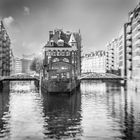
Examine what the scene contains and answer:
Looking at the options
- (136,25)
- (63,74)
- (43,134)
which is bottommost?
(43,134)

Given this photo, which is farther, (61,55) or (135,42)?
(61,55)

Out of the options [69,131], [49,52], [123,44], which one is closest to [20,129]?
[69,131]

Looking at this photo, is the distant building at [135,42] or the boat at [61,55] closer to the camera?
the boat at [61,55]

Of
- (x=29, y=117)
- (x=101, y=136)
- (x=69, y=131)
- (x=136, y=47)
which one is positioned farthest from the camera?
(x=136, y=47)

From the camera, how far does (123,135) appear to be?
27781 millimetres

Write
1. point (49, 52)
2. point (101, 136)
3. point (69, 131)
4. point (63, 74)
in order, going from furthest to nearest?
point (49, 52)
point (63, 74)
point (69, 131)
point (101, 136)

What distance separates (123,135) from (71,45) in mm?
123696

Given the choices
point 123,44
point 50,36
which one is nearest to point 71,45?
point 50,36

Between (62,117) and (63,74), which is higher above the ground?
(63,74)

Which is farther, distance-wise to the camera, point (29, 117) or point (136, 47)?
point (136, 47)

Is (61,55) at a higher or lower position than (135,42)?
lower

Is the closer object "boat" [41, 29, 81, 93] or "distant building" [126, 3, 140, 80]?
"boat" [41, 29, 81, 93]

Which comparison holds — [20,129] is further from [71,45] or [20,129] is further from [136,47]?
[71,45]

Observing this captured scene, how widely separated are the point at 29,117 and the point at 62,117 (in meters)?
4.68
